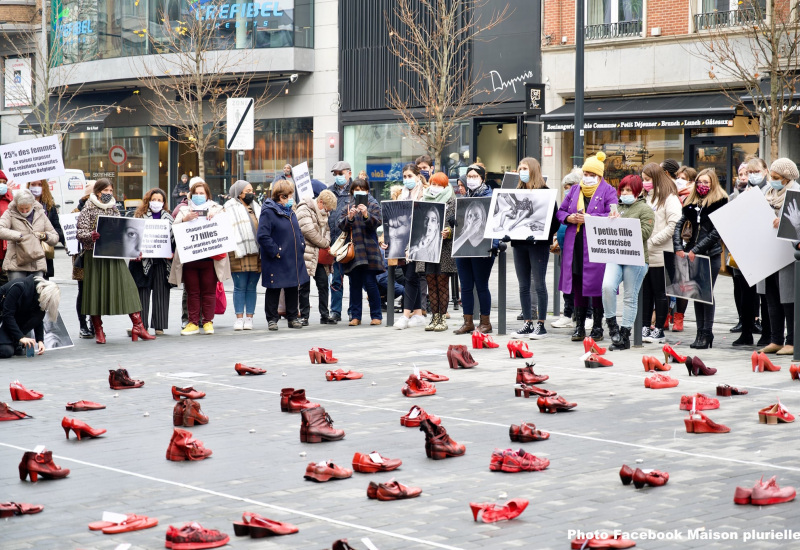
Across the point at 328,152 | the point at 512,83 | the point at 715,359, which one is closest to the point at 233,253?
the point at 715,359

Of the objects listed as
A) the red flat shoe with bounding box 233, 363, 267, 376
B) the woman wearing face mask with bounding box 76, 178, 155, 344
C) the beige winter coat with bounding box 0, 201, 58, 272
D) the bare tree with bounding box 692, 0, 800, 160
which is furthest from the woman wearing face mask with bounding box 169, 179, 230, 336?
the bare tree with bounding box 692, 0, 800, 160

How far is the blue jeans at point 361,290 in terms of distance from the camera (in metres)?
14.7

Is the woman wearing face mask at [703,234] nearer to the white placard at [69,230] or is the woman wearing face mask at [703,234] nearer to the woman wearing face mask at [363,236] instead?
the woman wearing face mask at [363,236]

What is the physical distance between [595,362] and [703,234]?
8.23 feet

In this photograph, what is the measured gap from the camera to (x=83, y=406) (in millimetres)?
8898

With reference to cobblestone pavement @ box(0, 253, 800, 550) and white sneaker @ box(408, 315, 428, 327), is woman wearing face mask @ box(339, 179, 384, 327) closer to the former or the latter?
white sneaker @ box(408, 315, 428, 327)

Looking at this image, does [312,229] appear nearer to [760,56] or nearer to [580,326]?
[580,326]

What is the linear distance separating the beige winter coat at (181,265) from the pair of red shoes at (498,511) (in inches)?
338

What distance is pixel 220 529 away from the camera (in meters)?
5.60

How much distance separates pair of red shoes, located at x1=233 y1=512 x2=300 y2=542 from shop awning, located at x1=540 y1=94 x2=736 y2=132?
21732 millimetres

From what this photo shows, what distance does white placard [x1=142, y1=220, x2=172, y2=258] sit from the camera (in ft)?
44.6

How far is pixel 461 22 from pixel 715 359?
22.1 m

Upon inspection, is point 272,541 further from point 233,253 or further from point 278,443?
point 233,253

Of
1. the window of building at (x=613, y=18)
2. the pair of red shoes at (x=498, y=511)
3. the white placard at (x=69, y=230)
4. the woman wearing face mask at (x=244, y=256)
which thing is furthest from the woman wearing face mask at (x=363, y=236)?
the window of building at (x=613, y=18)
